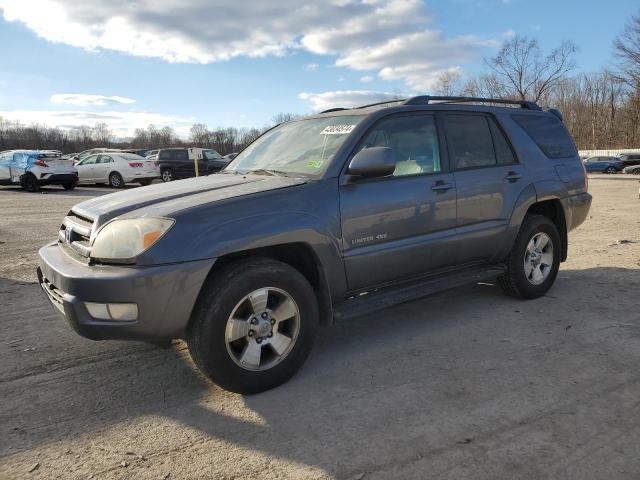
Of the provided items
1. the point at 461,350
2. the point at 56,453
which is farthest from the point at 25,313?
the point at 461,350

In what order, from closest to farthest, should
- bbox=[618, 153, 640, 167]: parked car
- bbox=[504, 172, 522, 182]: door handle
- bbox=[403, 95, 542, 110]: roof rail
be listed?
bbox=[403, 95, 542, 110]: roof rail < bbox=[504, 172, 522, 182]: door handle < bbox=[618, 153, 640, 167]: parked car

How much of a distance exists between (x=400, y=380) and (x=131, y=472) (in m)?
1.70

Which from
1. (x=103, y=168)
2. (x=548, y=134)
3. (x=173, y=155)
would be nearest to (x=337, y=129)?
(x=548, y=134)

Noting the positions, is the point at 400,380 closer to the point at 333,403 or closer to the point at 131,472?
the point at 333,403

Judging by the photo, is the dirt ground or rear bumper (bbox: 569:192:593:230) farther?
rear bumper (bbox: 569:192:593:230)

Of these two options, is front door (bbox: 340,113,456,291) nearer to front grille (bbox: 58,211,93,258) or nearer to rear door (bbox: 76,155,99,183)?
front grille (bbox: 58,211,93,258)

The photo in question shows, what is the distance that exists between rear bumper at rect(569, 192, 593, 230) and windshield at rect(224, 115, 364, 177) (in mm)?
2775

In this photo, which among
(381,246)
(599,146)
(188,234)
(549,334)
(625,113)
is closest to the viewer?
(188,234)

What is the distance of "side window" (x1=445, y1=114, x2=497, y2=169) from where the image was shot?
428 centimetres

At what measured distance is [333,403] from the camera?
3.00 metres

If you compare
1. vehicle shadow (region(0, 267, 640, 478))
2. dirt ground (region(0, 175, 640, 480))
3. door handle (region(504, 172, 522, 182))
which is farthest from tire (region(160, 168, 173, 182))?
door handle (region(504, 172, 522, 182))

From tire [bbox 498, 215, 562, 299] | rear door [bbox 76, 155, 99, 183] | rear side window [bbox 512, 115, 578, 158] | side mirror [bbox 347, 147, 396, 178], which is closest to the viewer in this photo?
side mirror [bbox 347, 147, 396, 178]

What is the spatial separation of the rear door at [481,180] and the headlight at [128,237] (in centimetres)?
246

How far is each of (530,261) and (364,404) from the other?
277cm
